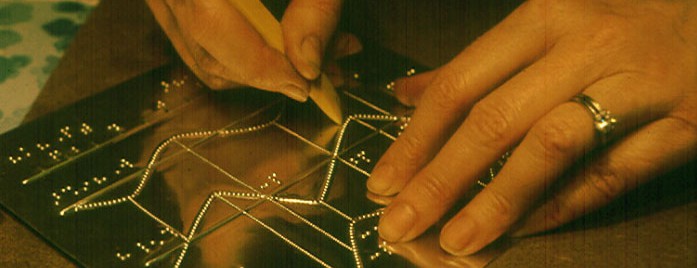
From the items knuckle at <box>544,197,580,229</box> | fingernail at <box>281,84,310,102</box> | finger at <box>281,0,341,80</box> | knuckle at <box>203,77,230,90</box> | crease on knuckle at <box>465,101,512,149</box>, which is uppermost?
finger at <box>281,0,341,80</box>

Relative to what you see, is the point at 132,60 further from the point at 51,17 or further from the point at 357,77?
the point at 357,77

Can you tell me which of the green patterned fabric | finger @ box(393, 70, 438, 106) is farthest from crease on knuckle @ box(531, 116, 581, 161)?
the green patterned fabric

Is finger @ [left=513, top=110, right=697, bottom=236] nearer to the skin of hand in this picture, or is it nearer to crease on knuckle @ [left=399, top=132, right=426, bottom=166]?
the skin of hand

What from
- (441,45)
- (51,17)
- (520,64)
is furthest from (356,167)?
(51,17)

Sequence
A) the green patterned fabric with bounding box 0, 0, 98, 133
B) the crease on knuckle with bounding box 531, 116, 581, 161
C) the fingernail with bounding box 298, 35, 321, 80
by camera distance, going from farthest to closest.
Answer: the green patterned fabric with bounding box 0, 0, 98, 133
the fingernail with bounding box 298, 35, 321, 80
the crease on knuckle with bounding box 531, 116, 581, 161

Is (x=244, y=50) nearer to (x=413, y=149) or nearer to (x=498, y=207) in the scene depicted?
(x=413, y=149)

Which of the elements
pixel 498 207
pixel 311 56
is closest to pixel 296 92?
pixel 311 56
